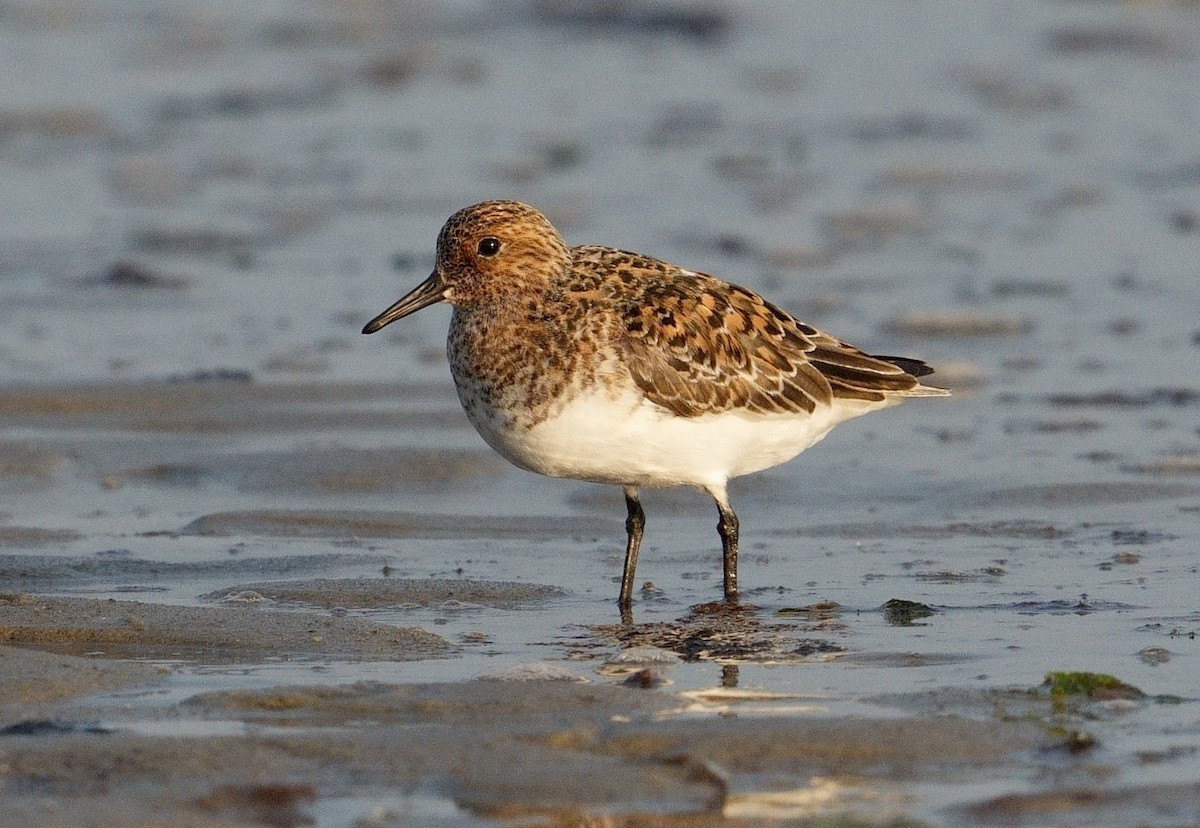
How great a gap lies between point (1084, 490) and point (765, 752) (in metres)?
4.04

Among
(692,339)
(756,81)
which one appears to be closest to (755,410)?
(692,339)

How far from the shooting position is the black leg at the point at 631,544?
7.46 meters

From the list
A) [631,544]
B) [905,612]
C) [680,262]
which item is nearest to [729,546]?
[631,544]

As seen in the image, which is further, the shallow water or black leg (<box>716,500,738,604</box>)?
black leg (<box>716,500,738,604</box>)

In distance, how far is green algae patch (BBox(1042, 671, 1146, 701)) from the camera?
580cm

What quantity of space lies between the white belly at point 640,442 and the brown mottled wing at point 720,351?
7 cm

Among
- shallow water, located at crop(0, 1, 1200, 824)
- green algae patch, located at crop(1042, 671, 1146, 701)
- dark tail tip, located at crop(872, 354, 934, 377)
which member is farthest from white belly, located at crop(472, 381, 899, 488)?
green algae patch, located at crop(1042, 671, 1146, 701)

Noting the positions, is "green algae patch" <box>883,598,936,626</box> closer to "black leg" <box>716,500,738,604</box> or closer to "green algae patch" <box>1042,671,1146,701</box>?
"black leg" <box>716,500,738,604</box>

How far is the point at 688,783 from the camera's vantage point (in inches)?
200

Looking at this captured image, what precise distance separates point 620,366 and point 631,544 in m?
0.75

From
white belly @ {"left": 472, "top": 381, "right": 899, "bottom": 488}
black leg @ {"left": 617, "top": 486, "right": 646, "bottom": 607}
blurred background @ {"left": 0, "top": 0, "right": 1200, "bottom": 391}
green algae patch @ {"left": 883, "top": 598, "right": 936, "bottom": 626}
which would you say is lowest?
green algae patch @ {"left": 883, "top": 598, "right": 936, "bottom": 626}

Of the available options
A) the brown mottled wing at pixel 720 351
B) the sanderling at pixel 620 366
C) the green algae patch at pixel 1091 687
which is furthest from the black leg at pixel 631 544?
the green algae patch at pixel 1091 687

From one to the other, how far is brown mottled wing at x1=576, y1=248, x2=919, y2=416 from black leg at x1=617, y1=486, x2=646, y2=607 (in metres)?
0.51

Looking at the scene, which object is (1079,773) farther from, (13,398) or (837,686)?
(13,398)
